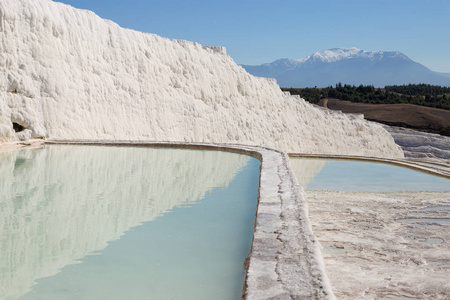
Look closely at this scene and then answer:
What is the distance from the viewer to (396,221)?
5.64 meters

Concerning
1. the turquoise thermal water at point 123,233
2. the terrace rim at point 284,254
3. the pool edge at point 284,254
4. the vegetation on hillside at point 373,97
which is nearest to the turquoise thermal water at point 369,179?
the turquoise thermal water at point 123,233

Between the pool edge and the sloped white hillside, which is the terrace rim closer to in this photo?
the pool edge

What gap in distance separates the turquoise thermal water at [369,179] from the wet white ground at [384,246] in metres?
2.27

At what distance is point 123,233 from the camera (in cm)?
436

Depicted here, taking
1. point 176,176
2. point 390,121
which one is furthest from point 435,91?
point 176,176

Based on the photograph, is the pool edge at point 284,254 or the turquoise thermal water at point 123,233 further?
the turquoise thermal water at point 123,233

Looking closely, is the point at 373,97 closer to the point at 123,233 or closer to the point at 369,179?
the point at 369,179

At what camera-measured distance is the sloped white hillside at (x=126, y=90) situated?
51.1ft

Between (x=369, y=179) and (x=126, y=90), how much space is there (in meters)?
12.5

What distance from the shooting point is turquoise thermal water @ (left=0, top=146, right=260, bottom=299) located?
314 centimetres

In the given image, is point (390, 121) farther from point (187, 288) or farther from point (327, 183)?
point (187, 288)

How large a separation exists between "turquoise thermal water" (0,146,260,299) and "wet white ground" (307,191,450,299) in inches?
31.6

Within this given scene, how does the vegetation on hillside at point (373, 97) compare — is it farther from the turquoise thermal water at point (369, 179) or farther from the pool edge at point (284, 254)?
the pool edge at point (284, 254)

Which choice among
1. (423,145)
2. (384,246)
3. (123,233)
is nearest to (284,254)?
(384,246)
